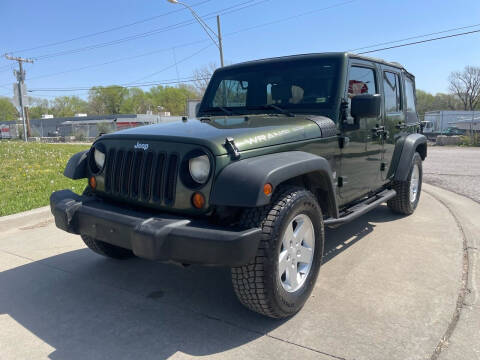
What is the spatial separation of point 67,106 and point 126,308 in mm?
102053

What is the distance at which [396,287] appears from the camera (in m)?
3.21

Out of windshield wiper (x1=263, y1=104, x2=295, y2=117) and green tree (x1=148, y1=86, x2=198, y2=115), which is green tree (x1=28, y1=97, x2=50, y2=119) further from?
windshield wiper (x1=263, y1=104, x2=295, y2=117)

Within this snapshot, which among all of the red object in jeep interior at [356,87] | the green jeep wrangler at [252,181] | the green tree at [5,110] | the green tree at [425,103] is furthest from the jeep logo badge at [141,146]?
the green tree at [5,110]

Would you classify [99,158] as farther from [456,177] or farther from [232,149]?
[456,177]

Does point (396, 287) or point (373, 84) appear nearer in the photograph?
point (396, 287)

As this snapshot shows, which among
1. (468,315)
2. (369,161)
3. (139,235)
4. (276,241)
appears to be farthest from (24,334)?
(369,161)

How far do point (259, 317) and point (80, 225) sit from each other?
147 cm

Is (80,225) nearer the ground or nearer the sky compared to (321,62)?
nearer the ground

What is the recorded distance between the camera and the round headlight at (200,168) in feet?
8.21

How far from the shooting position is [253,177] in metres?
2.33

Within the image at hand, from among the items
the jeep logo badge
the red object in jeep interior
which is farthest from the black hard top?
the jeep logo badge

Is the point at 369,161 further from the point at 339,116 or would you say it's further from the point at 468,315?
the point at 468,315

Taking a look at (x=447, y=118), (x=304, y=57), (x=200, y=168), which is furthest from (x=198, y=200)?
(x=447, y=118)

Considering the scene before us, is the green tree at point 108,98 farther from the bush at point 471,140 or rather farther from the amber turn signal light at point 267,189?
the amber turn signal light at point 267,189
